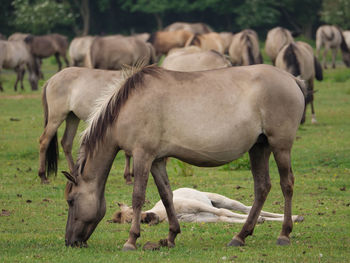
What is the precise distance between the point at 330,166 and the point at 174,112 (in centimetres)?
661

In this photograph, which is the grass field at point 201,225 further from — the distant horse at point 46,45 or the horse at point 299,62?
the distant horse at point 46,45

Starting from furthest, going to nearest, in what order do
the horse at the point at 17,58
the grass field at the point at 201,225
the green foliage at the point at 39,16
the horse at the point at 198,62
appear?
the green foliage at the point at 39,16, the horse at the point at 17,58, the horse at the point at 198,62, the grass field at the point at 201,225

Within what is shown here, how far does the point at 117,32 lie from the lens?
5972 cm

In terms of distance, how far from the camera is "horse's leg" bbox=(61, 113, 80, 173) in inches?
480

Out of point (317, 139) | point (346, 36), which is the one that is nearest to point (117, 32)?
point (346, 36)

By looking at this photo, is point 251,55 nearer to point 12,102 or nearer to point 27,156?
point 12,102

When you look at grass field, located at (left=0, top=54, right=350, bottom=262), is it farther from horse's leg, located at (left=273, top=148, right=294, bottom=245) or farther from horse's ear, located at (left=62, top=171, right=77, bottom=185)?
horse's ear, located at (left=62, top=171, right=77, bottom=185)

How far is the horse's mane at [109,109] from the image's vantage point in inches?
285

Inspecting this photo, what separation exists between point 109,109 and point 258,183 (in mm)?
1734

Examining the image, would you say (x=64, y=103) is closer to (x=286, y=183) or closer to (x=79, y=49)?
(x=286, y=183)

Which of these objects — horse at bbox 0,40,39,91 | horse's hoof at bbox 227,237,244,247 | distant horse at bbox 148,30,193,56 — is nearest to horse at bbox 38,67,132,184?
horse's hoof at bbox 227,237,244,247

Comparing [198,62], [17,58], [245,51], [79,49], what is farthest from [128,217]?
[79,49]

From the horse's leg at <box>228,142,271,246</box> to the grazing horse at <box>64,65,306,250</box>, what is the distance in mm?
26

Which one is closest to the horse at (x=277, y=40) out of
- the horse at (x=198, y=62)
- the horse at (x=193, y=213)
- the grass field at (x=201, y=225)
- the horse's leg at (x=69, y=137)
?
the grass field at (x=201, y=225)
